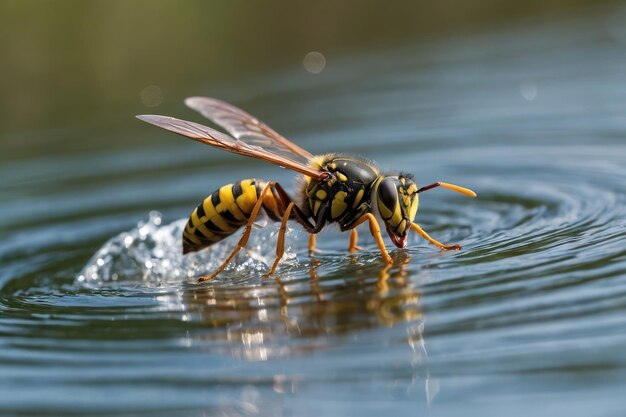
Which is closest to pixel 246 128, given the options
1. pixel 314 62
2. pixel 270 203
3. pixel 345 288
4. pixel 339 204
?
pixel 270 203

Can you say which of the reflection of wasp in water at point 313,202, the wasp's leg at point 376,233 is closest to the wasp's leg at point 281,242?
the reflection of wasp in water at point 313,202

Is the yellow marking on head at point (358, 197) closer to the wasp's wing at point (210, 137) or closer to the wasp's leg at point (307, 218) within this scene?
the wasp's leg at point (307, 218)

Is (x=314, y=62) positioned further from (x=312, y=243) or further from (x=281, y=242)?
(x=281, y=242)

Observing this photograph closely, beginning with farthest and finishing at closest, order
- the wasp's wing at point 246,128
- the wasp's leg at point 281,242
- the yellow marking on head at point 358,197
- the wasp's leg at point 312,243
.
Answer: the wasp's wing at point 246,128, the wasp's leg at point 312,243, the yellow marking on head at point 358,197, the wasp's leg at point 281,242

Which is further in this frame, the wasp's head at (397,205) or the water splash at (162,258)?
the water splash at (162,258)

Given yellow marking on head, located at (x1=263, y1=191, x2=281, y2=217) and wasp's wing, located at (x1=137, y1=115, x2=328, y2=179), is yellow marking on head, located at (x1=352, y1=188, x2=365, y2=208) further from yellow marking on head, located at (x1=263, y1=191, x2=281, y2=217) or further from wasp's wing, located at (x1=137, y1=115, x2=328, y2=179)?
yellow marking on head, located at (x1=263, y1=191, x2=281, y2=217)
